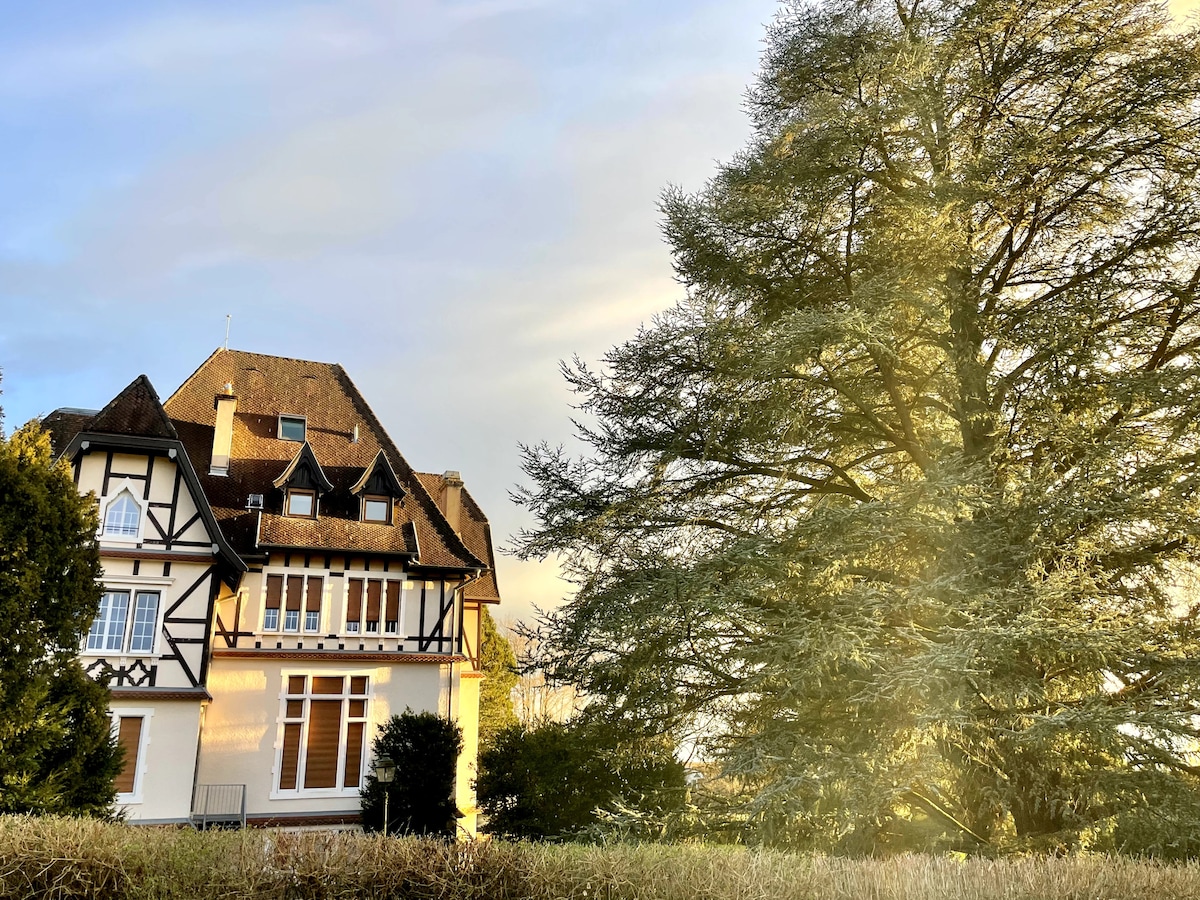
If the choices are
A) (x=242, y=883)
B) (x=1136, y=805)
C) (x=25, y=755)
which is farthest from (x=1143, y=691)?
(x=25, y=755)

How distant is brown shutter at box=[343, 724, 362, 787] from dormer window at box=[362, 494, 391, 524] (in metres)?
5.16

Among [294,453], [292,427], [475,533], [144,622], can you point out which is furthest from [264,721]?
[475,533]

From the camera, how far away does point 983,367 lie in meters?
10.8

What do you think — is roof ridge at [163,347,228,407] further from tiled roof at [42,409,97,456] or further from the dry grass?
the dry grass

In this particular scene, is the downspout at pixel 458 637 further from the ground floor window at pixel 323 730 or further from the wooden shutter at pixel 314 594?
the wooden shutter at pixel 314 594

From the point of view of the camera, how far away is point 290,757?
20672mm

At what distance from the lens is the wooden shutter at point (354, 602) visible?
21844mm

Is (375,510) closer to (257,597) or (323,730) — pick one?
(257,597)

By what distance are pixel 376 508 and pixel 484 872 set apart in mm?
17138

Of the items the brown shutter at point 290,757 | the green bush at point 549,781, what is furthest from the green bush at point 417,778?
the brown shutter at point 290,757

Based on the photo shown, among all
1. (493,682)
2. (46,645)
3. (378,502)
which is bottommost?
(46,645)

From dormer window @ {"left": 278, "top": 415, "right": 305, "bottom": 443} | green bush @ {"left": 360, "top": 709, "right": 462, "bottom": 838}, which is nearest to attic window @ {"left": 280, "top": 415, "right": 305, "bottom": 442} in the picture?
dormer window @ {"left": 278, "top": 415, "right": 305, "bottom": 443}

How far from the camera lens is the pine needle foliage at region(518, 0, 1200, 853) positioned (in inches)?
343

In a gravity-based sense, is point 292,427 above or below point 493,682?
above
